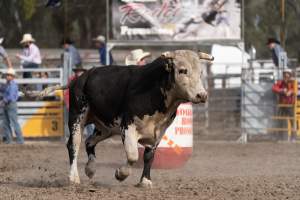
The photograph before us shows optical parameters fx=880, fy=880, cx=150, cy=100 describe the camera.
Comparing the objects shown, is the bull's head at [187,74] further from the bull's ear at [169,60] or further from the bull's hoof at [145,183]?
the bull's hoof at [145,183]

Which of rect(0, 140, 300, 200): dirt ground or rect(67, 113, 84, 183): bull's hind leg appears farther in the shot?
rect(67, 113, 84, 183): bull's hind leg

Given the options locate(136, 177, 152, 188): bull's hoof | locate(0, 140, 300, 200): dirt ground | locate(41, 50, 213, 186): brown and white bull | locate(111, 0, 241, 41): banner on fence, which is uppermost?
locate(111, 0, 241, 41): banner on fence

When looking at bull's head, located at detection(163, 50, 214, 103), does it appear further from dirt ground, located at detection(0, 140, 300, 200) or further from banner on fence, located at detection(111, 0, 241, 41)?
banner on fence, located at detection(111, 0, 241, 41)

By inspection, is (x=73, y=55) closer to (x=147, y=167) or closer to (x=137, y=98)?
(x=147, y=167)

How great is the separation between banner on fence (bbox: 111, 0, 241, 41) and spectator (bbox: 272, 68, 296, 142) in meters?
1.45

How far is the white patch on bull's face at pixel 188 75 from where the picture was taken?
8.76 metres

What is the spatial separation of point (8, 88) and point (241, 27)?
4.89 meters

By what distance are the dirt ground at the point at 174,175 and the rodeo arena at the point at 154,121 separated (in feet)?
0.06

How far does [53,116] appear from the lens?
1755 cm

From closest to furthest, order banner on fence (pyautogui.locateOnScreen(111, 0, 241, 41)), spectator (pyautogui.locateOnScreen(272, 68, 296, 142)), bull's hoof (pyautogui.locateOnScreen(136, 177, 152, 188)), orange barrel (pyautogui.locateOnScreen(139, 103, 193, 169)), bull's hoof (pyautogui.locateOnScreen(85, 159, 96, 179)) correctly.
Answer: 1. bull's hoof (pyautogui.locateOnScreen(136, 177, 152, 188))
2. bull's hoof (pyautogui.locateOnScreen(85, 159, 96, 179))
3. orange barrel (pyautogui.locateOnScreen(139, 103, 193, 169))
4. spectator (pyautogui.locateOnScreen(272, 68, 296, 142))
5. banner on fence (pyautogui.locateOnScreen(111, 0, 241, 41))

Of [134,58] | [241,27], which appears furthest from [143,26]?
[134,58]

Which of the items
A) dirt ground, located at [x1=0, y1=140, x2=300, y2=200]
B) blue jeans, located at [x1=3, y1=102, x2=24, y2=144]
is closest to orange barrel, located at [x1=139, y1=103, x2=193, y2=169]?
dirt ground, located at [x1=0, y1=140, x2=300, y2=200]

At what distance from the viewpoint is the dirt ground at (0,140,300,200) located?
8.70 meters

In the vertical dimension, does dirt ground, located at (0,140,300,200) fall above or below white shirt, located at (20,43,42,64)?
below
